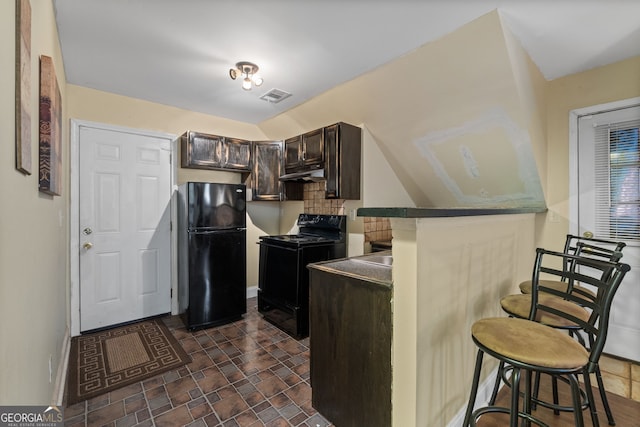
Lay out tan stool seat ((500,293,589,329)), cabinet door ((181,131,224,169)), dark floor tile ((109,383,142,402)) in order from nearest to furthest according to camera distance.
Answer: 1. tan stool seat ((500,293,589,329))
2. dark floor tile ((109,383,142,402))
3. cabinet door ((181,131,224,169))

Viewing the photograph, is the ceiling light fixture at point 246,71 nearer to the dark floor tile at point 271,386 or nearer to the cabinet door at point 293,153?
the cabinet door at point 293,153

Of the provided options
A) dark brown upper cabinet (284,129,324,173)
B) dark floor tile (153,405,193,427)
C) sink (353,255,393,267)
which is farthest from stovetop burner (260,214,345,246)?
dark floor tile (153,405,193,427)

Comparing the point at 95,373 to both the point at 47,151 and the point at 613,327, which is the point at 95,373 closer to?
the point at 47,151

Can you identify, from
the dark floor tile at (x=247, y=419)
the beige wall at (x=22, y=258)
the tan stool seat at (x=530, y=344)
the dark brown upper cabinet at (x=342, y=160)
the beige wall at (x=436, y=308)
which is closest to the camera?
the beige wall at (x=22, y=258)

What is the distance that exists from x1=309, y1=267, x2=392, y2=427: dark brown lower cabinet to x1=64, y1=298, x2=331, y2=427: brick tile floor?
0.27 metres

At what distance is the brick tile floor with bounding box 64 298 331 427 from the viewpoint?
1.76 metres

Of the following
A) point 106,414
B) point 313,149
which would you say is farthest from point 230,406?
point 313,149

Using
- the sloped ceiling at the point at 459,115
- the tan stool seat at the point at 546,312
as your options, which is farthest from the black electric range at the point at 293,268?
the tan stool seat at the point at 546,312

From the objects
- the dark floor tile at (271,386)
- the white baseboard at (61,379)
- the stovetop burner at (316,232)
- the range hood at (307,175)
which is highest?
the range hood at (307,175)

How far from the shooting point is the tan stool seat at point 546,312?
1.53 metres

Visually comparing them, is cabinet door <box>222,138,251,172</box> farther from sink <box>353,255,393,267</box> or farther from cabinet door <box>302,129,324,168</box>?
sink <box>353,255,393,267</box>

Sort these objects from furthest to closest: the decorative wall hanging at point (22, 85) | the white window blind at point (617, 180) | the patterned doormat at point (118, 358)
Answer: the white window blind at point (617, 180) → the patterned doormat at point (118, 358) → the decorative wall hanging at point (22, 85)

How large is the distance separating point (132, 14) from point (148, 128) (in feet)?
5.58

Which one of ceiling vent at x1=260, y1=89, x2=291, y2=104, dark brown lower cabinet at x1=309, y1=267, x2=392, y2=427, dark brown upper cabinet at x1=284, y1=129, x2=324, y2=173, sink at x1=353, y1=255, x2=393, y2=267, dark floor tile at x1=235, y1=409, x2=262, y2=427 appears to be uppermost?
ceiling vent at x1=260, y1=89, x2=291, y2=104
